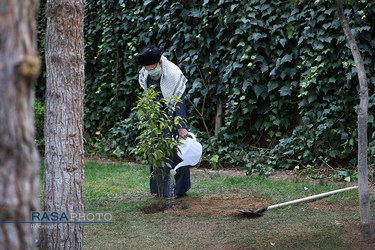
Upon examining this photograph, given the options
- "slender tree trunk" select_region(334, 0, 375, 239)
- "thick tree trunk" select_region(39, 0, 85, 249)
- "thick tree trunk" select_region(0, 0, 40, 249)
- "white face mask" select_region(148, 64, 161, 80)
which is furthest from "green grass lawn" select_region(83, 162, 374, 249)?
"thick tree trunk" select_region(0, 0, 40, 249)

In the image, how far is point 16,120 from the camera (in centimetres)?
123

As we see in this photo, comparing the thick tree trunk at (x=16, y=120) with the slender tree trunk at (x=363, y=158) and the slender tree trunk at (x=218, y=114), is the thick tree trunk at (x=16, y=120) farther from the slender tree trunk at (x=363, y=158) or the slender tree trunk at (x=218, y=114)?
the slender tree trunk at (x=218, y=114)

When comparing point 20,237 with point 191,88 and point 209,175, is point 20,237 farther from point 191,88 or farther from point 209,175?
point 191,88

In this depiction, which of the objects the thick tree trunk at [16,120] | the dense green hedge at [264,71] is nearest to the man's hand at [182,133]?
the dense green hedge at [264,71]

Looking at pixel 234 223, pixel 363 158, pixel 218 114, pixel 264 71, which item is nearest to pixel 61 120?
pixel 234 223

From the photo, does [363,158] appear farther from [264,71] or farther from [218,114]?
[218,114]

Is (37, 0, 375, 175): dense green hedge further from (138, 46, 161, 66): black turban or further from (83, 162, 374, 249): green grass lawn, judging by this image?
(138, 46, 161, 66): black turban

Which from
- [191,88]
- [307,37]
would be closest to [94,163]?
[191,88]

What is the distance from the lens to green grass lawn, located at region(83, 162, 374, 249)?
10.6 feet

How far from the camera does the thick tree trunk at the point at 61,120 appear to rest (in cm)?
287

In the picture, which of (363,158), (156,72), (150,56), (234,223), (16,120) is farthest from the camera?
(156,72)

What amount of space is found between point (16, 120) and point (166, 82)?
3497 mm

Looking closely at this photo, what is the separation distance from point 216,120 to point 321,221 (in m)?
3.62

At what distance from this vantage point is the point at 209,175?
616 centimetres
